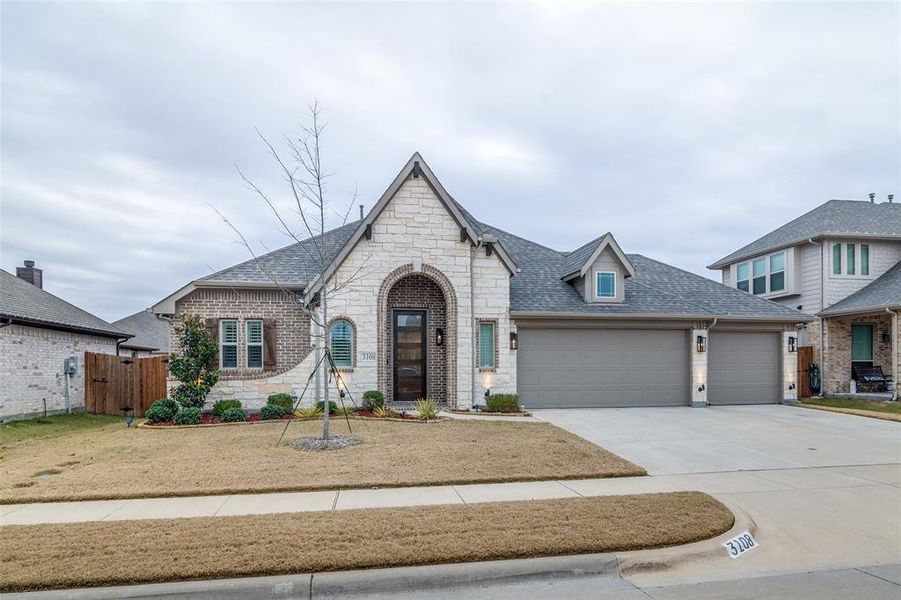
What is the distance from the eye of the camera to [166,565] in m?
4.07

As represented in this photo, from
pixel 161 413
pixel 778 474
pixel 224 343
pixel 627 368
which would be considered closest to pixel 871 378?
pixel 627 368

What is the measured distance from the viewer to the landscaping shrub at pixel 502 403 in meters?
13.5

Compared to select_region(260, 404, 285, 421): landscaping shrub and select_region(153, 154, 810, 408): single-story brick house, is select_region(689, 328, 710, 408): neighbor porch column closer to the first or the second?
select_region(153, 154, 810, 408): single-story brick house

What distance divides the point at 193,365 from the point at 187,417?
1439mm

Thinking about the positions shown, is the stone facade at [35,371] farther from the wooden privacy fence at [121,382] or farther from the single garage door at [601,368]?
the single garage door at [601,368]

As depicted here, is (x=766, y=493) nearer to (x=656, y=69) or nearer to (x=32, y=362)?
(x=656, y=69)

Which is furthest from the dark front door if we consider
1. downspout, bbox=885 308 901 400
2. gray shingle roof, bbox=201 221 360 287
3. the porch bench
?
the porch bench

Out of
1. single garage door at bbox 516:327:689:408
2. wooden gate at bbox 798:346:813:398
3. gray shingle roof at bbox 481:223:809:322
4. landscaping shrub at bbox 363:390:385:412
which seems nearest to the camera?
landscaping shrub at bbox 363:390:385:412

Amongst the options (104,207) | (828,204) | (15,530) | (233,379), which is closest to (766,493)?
(15,530)

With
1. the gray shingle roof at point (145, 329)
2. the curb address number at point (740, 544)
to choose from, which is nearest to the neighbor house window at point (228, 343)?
the curb address number at point (740, 544)

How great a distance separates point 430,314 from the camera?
14719 mm

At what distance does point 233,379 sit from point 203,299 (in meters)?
2.43

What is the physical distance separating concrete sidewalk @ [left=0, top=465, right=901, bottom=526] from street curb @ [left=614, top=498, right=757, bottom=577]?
162 centimetres

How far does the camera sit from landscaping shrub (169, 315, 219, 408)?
41.2 feet
